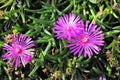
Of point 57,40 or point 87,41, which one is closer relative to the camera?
point 87,41

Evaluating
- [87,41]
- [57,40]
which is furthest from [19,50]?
[87,41]

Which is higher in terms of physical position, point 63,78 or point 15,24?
point 15,24

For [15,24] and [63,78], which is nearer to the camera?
[63,78]

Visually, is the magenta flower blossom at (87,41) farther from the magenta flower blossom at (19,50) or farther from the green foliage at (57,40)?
the magenta flower blossom at (19,50)

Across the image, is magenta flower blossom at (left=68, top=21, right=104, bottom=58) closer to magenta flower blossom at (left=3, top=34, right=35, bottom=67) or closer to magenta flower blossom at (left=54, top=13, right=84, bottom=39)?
magenta flower blossom at (left=54, top=13, right=84, bottom=39)

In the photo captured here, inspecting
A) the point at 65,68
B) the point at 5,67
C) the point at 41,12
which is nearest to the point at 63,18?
the point at 41,12

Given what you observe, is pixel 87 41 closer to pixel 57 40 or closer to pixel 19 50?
pixel 57 40

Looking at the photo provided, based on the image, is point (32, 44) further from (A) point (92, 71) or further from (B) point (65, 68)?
(A) point (92, 71)
